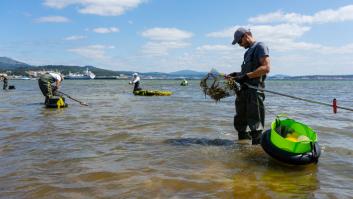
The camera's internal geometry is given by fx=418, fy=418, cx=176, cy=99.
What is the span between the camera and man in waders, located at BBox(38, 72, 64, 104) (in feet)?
61.1

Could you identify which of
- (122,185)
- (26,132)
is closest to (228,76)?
(122,185)

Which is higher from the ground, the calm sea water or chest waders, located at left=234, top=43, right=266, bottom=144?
chest waders, located at left=234, top=43, right=266, bottom=144

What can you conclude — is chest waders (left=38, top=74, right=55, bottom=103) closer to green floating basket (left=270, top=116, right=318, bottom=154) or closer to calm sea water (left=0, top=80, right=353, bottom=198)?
calm sea water (left=0, top=80, right=353, bottom=198)

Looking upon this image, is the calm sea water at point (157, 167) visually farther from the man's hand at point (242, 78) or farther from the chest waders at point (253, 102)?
the man's hand at point (242, 78)

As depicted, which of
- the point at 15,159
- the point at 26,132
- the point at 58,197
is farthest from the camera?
the point at 26,132

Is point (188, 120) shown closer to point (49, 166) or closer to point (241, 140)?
point (241, 140)

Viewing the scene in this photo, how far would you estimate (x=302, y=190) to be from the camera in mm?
5352

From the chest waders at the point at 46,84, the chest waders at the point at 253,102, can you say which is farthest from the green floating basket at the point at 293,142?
the chest waders at the point at 46,84

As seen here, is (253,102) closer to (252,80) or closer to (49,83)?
(252,80)

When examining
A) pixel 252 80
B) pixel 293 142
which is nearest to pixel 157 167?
pixel 293 142

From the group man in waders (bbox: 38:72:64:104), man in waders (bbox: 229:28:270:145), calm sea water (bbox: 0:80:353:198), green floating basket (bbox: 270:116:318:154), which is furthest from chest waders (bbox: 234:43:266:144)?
man in waders (bbox: 38:72:64:104)

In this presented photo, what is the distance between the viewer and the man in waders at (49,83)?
1861 centimetres

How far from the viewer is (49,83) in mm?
18703

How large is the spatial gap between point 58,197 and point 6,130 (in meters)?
6.36
